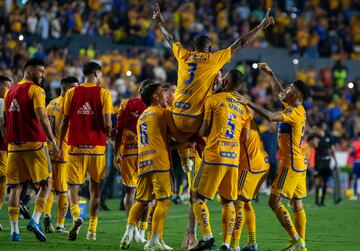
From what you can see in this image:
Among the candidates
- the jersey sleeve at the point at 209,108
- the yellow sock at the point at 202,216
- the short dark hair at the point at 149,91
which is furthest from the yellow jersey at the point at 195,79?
the yellow sock at the point at 202,216

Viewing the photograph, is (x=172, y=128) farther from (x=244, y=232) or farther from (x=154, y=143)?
(x=244, y=232)

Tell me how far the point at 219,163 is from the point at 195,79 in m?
1.21

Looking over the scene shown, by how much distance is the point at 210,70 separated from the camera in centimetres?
1277

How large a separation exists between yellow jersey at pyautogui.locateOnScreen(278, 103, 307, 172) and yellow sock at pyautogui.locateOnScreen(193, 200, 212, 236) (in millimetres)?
1672

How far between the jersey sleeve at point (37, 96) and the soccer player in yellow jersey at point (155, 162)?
58.3 inches

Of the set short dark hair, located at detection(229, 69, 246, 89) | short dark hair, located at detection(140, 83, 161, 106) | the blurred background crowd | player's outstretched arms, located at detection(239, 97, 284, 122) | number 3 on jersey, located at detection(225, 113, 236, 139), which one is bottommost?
number 3 on jersey, located at detection(225, 113, 236, 139)

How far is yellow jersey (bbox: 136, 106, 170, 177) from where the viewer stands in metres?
12.7

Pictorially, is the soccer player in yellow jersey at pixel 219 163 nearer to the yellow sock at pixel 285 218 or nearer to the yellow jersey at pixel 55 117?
the yellow sock at pixel 285 218

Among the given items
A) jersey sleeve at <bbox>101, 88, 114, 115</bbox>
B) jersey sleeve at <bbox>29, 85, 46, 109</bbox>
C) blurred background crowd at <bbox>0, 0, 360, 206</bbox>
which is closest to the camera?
jersey sleeve at <bbox>29, 85, 46, 109</bbox>

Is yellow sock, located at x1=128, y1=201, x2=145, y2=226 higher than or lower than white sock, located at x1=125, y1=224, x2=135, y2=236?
higher

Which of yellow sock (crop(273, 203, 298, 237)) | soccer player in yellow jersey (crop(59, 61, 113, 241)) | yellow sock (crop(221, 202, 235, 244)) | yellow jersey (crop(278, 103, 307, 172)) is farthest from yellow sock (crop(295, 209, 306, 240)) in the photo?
soccer player in yellow jersey (crop(59, 61, 113, 241))

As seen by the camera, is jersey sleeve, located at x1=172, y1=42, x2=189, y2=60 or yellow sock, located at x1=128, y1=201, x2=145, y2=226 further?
jersey sleeve, located at x1=172, y1=42, x2=189, y2=60

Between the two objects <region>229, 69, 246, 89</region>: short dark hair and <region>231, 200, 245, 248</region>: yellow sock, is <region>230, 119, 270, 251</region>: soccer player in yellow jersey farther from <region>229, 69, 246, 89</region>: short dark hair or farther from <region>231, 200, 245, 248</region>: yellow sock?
<region>229, 69, 246, 89</region>: short dark hair

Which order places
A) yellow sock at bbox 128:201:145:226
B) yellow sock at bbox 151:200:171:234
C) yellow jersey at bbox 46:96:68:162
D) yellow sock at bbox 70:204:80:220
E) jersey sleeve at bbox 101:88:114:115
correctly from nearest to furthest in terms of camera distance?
1. yellow sock at bbox 151:200:171:234
2. yellow sock at bbox 128:201:145:226
3. jersey sleeve at bbox 101:88:114:115
4. yellow sock at bbox 70:204:80:220
5. yellow jersey at bbox 46:96:68:162
